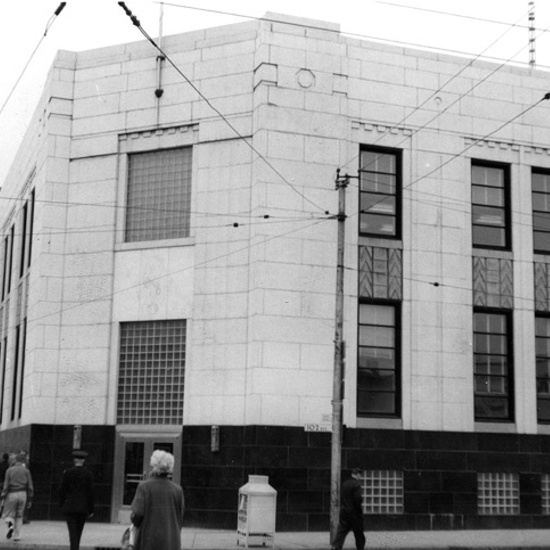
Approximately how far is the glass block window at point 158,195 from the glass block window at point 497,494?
950 centimetres

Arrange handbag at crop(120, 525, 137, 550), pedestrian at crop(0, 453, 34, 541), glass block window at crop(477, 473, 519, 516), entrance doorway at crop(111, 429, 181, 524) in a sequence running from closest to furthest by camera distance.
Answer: handbag at crop(120, 525, 137, 550)
pedestrian at crop(0, 453, 34, 541)
entrance doorway at crop(111, 429, 181, 524)
glass block window at crop(477, 473, 519, 516)

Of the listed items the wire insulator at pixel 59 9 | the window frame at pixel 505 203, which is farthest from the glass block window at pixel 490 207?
the wire insulator at pixel 59 9

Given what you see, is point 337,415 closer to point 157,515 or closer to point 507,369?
point 507,369

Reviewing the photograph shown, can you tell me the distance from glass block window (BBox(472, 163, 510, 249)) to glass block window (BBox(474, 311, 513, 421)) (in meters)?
1.93

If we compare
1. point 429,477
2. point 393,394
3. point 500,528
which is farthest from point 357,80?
point 500,528

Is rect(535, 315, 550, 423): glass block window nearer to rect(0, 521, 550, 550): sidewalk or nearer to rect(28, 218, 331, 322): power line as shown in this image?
rect(0, 521, 550, 550): sidewalk

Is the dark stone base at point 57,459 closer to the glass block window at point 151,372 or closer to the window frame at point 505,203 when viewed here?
the glass block window at point 151,372

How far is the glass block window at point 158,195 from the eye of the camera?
24359 millimetres

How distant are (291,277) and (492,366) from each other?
5.83 metres

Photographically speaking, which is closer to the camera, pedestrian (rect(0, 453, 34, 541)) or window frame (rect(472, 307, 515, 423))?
pedestrian (rect(0, 453, 34, 541))

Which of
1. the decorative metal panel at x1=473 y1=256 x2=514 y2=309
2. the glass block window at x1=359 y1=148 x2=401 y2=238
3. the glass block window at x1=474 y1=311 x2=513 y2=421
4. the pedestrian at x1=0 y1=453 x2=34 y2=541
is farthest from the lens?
the decorative metal panel at x1=473 y1=256 x2=514 y2=309

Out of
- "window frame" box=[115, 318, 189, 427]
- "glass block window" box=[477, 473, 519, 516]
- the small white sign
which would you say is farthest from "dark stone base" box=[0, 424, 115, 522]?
"glass block window" box=[477, 473, 519, 516]

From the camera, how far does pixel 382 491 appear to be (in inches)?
904

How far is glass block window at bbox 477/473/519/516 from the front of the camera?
23688mm
